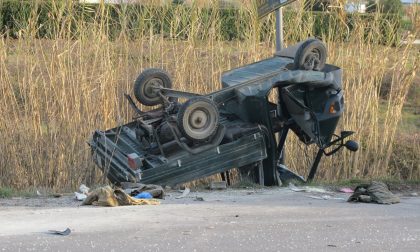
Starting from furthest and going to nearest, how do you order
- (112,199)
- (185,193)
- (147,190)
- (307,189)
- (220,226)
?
(307,189) < (185,193) < (147,190) < (112,199) < (220,226)

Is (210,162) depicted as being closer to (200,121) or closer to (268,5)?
(200,121)

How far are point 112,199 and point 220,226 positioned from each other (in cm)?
155

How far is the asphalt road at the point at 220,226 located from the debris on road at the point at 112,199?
0.16 metres

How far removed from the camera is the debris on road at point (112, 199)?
785 centimetres

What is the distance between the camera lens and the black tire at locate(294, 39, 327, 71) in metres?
9.26

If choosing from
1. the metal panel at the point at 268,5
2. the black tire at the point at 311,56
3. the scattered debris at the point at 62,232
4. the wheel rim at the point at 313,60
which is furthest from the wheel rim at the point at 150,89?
the scattered debris at the point at 62,232

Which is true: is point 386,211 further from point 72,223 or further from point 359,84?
point 359,84

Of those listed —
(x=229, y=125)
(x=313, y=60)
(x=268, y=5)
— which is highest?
(x=268, y=5)

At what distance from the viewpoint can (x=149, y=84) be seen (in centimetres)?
970

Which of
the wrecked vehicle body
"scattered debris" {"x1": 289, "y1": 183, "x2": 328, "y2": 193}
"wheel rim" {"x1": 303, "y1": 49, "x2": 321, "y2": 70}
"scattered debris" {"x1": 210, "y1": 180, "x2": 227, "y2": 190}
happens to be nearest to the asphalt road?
the wrecked vehicle body

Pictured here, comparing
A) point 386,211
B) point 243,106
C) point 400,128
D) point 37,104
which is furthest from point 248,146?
point 400,128

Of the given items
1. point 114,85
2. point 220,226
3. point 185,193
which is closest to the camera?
point 220,226

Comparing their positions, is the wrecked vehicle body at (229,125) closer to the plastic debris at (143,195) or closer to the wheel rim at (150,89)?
the wheel rim at (150,89)

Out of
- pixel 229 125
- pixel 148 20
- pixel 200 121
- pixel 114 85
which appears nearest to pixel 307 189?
pixel 229 125
